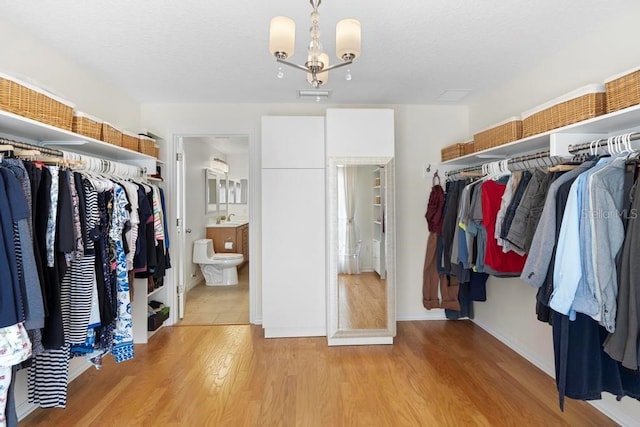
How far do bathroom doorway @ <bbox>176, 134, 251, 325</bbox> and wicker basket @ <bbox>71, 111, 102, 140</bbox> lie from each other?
1.35 meters

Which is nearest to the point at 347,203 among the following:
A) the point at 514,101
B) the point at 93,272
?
the point at 514,101

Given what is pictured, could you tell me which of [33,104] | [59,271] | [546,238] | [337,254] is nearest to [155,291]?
[59,271]

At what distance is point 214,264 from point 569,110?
460cm

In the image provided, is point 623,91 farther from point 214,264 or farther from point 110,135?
point 214,264

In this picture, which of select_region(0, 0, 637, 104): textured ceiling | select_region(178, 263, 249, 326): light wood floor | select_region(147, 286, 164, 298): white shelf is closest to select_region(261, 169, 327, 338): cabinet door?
select_region(178, 263, 249, 326): light wood floor

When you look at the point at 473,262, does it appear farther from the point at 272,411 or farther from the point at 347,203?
the point at 272,411

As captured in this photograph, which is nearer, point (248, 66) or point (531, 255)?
point (531, 255)

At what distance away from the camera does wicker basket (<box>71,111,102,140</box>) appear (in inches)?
86.1

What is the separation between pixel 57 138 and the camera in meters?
2.11

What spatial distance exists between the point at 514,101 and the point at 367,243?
1832mm

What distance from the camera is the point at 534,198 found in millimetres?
2004

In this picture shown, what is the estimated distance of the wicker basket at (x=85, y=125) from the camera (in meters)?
2.19

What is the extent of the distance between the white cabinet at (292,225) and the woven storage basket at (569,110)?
1.76 m

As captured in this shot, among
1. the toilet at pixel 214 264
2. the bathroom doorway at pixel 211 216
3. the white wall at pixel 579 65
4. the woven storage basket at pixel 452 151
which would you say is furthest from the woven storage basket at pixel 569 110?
the toilet at pixel 214 264
